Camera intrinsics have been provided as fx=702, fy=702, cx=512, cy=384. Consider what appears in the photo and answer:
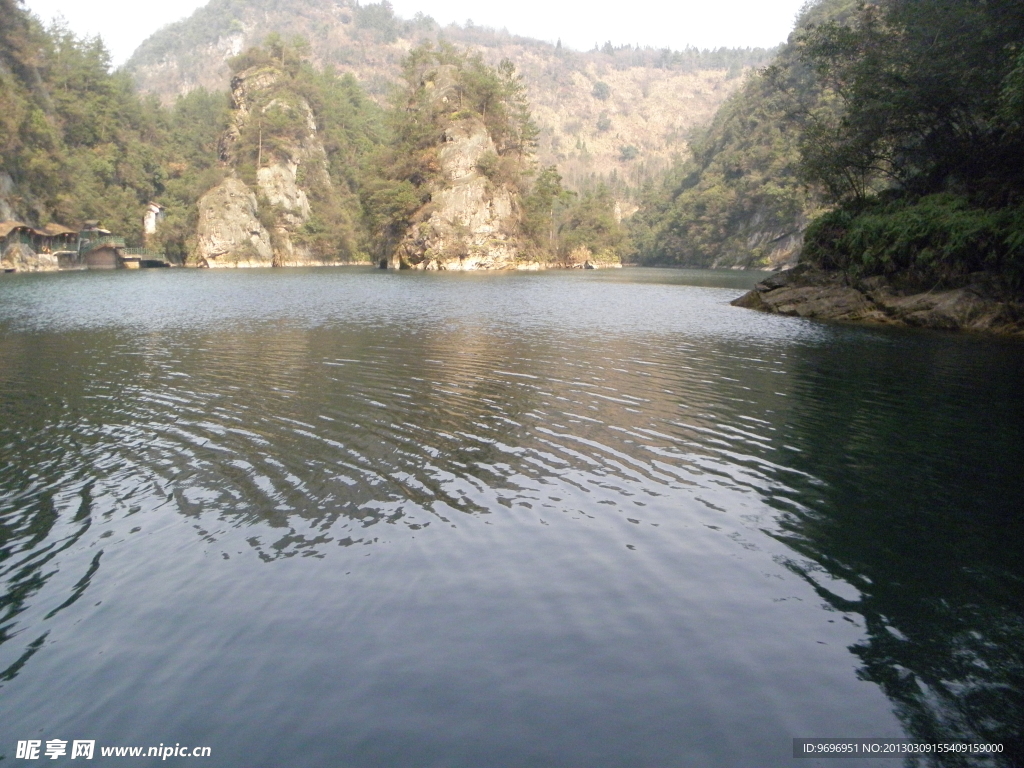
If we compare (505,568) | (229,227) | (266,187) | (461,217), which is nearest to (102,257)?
(229,227)

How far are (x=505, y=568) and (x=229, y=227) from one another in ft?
364

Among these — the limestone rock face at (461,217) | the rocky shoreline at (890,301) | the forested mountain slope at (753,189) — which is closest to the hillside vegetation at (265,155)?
the limestone rock face at (461,217)

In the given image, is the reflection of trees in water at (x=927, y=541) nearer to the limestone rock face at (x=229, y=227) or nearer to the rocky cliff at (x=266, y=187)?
the limestone rock face at (x=229, y=227)

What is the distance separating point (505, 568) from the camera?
25.4 feet

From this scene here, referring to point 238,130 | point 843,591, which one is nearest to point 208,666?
point 843,591

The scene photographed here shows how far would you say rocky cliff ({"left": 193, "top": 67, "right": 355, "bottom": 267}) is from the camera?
10656 cm

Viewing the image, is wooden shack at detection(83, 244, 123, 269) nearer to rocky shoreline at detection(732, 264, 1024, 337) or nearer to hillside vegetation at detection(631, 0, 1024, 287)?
rocky shoreline at detection(732, 264, 1024, 337)

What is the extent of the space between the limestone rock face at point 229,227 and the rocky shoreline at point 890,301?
8673 centimetres

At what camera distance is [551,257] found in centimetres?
12212

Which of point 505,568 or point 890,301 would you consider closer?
point 505,568

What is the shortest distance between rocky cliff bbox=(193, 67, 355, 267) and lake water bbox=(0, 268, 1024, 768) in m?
98.0

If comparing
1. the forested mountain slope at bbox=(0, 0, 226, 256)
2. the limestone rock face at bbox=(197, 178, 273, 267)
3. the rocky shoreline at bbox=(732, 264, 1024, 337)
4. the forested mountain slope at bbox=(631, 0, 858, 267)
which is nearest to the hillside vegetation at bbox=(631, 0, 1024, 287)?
the rocky shoreline at bbox=(732, 264, 1024, 337)

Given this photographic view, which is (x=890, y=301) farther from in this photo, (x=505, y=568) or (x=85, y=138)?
(x=85, y=138)

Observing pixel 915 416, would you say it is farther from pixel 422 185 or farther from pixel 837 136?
pixel 422 185
